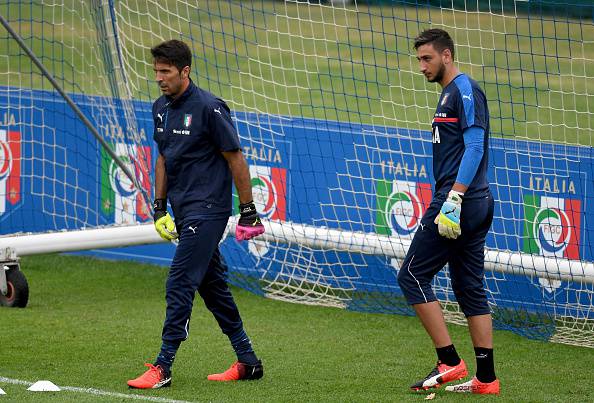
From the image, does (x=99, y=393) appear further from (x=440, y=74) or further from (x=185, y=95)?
(x=440, y=74)

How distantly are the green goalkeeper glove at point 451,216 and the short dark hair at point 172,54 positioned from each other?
1.59 metres

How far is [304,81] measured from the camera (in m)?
19.0

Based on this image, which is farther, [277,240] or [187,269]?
[277,240]

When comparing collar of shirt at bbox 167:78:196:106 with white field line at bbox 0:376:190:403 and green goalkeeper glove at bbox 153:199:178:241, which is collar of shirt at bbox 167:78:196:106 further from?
white field line at bbox 0:376:190:403

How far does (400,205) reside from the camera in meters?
9.33

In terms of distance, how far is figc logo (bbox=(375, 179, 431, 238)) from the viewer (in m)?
9.23

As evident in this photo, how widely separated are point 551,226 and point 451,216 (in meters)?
2.91

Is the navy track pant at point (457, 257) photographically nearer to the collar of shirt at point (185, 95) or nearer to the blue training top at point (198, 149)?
the blue training top at point (198, 149)

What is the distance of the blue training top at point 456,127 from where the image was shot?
19.6ft

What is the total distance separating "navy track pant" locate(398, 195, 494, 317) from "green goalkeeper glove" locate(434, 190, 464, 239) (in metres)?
0.16

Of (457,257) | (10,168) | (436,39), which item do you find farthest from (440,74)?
(10,168)

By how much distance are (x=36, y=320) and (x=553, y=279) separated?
145 inches

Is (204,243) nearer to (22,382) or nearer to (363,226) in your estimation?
(22,382)

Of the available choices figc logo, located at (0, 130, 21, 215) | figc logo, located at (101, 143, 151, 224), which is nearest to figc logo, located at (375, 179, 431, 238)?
figc logo, located at (101, 143, 151, 224)
